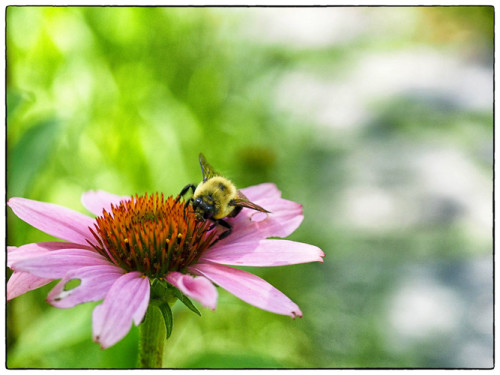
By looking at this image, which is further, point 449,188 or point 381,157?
point 381,157

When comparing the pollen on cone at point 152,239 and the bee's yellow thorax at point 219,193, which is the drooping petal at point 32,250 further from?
the bee's yellow thorax at point 219,193

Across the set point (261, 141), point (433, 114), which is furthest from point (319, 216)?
point (433, 114)

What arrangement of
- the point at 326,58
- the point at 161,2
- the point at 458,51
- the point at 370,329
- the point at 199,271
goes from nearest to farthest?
the point at 199,271
the point at 161,2
the point at 458,51
the point at 370,329
the point at 326,58

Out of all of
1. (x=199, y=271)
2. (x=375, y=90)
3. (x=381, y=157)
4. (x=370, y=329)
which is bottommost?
(x=370, y=329)

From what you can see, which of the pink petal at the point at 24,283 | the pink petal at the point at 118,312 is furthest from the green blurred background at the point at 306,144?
the pink petal at the point at 118,312

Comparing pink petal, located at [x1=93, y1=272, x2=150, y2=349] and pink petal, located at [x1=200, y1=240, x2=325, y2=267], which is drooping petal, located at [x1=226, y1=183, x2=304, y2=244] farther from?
pink petal, located at [x1=93, y1=272, x2=150, y2=349]

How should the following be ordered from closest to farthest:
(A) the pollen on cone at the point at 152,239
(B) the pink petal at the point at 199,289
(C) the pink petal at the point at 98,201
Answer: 1. (B) the pink petal at the point at 199,289
2. (A) the pollen on cone at the point at 152,239
3. (C) the pink petal at the point at 98,201

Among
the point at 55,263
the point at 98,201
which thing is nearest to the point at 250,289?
the point at 55,263

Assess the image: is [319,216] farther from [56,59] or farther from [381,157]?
[56,59]
